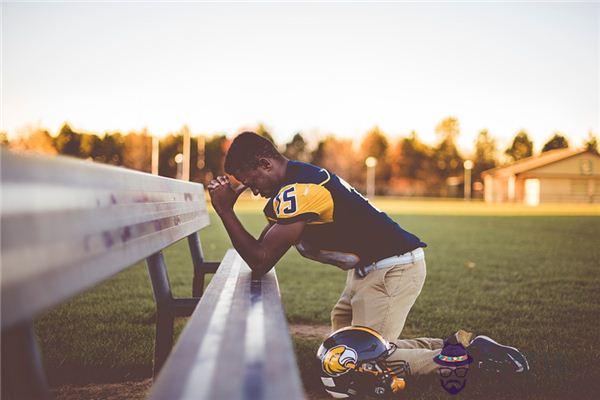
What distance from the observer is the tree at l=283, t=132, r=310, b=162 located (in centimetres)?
9144

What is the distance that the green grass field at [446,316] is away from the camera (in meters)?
3.33

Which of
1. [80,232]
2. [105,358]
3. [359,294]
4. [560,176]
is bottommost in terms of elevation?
[105,358]

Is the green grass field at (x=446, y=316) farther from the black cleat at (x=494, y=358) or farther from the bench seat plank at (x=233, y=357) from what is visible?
the bench seat plank at (x=233, y=357)

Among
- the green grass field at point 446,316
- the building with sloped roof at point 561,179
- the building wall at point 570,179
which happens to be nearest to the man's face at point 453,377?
the green grass field at point 446,316

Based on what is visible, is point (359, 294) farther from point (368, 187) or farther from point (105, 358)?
point (368, 187)

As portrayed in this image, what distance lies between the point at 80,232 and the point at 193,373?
1.49 feet

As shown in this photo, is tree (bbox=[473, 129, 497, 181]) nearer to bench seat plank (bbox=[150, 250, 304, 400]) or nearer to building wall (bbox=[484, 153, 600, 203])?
building wall (bbox=[484, 153, 600, 203])

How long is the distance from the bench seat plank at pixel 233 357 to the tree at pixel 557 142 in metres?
111

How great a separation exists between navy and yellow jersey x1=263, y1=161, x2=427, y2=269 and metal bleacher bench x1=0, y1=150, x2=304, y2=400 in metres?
0.89

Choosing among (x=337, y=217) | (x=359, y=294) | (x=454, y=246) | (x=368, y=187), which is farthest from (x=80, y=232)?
(x=368, y=187)

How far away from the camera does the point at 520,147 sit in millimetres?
102625

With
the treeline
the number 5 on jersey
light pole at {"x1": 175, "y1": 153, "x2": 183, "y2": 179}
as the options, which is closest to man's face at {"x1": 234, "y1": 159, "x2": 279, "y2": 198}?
A: the number 5 on jersey

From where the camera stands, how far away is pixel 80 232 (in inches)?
A: 53.5

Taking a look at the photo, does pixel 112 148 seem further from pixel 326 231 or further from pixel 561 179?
pixel 326 231
